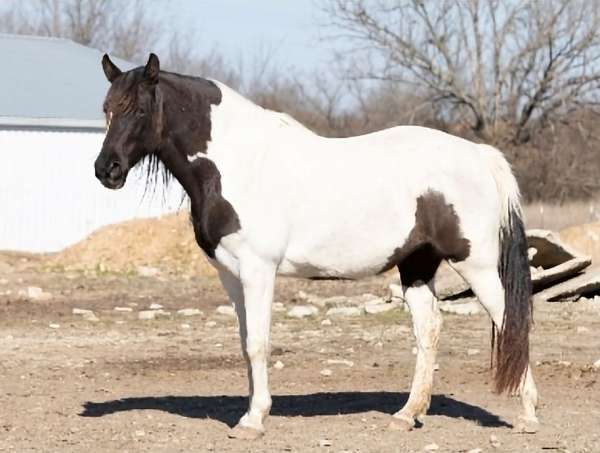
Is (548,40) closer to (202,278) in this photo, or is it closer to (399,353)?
(202,278)

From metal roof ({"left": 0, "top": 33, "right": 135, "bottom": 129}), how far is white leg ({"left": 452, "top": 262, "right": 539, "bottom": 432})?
65.6ft

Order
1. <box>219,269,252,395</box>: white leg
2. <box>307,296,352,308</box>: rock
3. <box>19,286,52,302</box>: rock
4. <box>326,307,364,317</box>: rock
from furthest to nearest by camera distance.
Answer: <box>19,286,52,302</box>: rock, <box>307,296,352,308</box>: rock, <box>326,307,364,317</box>: rock, <box>219,269,252,395</box>: white leg

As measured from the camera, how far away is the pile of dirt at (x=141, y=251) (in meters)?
23.7

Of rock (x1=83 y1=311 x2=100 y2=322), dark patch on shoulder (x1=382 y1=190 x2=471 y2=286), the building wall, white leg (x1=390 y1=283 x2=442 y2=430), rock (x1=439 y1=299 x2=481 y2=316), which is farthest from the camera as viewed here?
the building wall

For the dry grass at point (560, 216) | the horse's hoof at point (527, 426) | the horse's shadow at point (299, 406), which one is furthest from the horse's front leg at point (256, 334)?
the dry grass at point (560, 216)

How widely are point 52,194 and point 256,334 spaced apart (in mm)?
19988

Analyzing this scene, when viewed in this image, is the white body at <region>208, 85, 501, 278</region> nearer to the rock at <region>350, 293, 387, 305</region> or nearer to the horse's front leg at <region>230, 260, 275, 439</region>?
the horse's front leg at <region>230, 260, 275, 439</region>

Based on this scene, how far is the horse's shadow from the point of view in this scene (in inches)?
360

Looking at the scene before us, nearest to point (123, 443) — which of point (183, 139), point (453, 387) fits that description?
point (183, 139)

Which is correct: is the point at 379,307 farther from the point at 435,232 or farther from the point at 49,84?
the point at 49,84

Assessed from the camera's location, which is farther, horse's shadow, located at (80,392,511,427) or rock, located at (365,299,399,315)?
rock, located at (365,299,399,315)

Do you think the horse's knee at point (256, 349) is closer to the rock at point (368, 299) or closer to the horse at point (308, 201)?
the horse at point (308, 201)

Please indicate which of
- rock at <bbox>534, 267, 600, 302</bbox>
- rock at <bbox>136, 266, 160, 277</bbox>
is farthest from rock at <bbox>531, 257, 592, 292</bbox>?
rock at <bbox>136, 266, 160, 277</bbox>

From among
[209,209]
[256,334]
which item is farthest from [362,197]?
[256,334]
